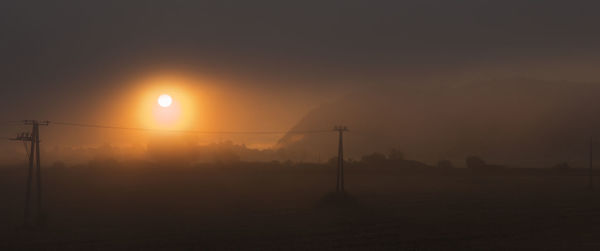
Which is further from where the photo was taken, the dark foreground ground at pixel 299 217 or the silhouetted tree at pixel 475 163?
the silhouetted tree at pixel 475 163

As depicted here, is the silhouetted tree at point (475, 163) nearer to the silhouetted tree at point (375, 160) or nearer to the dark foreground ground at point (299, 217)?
the silhouetted tree at point (375, 160)

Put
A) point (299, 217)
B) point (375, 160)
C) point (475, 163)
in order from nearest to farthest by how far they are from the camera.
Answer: point (299, 217)
point (475, 163)
point (375, 160)

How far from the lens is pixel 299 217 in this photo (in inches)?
1799

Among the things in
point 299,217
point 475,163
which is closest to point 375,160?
point 475,163

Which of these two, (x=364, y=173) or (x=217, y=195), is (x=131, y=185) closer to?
(x=217, y=195)

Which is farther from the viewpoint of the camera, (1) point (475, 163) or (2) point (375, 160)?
(2) point (375, 160)

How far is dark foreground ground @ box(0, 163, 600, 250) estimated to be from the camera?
32156mm

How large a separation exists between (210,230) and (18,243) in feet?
41.9

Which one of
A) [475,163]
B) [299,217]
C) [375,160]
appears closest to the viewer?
[299,217]

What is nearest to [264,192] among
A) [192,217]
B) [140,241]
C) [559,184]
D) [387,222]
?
[192,217]

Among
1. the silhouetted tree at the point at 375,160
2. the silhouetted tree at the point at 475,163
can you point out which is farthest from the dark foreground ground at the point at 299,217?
the silhouetted tree at the point at 375,160

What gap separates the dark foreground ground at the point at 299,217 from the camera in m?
32.2

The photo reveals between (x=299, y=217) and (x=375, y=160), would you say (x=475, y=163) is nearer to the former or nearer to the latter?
(x=375, y=160)

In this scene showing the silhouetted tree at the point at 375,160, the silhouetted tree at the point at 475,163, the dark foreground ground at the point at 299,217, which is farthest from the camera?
the silhouetted tree at the point at 375,160
